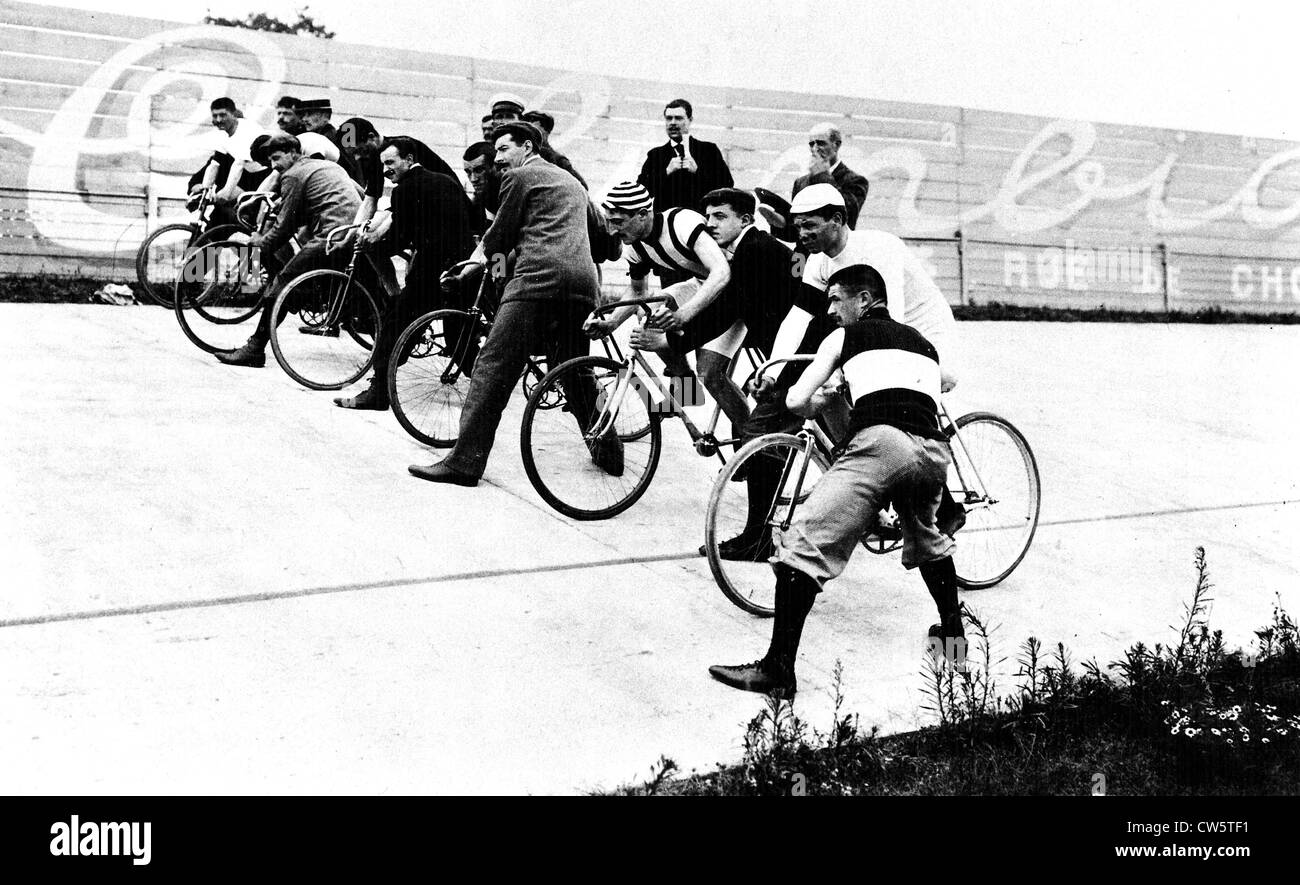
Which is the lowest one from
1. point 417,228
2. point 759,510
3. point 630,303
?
point 759,510

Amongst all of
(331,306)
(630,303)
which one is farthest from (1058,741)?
(331,306)

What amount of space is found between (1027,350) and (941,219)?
438cm

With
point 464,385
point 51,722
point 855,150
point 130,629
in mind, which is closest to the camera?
Answer: point 51,722

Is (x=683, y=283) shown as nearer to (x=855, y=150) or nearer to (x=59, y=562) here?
(x=59, y=562)

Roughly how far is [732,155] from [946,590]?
10.8m

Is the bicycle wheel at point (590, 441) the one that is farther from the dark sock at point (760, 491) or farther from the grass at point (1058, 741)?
the grass at point (1058, 741)

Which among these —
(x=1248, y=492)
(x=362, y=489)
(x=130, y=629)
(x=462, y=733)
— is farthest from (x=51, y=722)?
(x=1248, y=492)

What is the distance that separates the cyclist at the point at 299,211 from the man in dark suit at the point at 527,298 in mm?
1911

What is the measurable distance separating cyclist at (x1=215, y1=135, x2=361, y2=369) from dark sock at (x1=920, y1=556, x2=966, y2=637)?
462cm

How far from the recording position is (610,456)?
6.14 metres

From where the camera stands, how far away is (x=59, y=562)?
15.7 ft

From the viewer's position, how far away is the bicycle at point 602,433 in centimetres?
575

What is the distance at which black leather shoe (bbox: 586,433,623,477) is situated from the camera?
6.10m

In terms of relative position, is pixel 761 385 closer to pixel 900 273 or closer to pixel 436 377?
pixel 900 273
